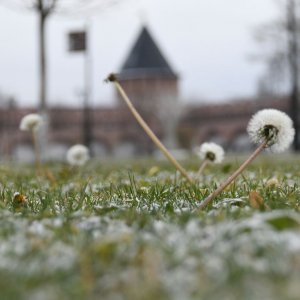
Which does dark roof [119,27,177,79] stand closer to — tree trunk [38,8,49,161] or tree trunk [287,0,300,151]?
tree trunk [287,0,300,151]

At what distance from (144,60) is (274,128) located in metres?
62.0

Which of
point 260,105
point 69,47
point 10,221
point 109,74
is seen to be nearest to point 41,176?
point 109,74

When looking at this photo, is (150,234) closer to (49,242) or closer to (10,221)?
(49,242)

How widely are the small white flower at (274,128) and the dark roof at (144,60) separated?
200ft

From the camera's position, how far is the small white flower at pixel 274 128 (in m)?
3.30

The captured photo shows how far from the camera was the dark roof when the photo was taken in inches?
2507

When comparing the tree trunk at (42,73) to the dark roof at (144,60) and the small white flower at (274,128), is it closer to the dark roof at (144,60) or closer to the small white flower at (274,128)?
the small white flower at (274,128)

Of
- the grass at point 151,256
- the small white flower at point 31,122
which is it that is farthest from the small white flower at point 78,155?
the grass at point 151,256

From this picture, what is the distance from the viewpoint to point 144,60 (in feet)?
212

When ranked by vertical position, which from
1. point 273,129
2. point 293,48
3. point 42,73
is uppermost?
point 293,48

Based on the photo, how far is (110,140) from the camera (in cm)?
7094

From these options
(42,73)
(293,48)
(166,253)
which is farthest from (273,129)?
(293,48)

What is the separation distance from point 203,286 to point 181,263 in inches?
9.8

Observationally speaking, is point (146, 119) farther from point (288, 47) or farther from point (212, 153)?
point (212, 153)
